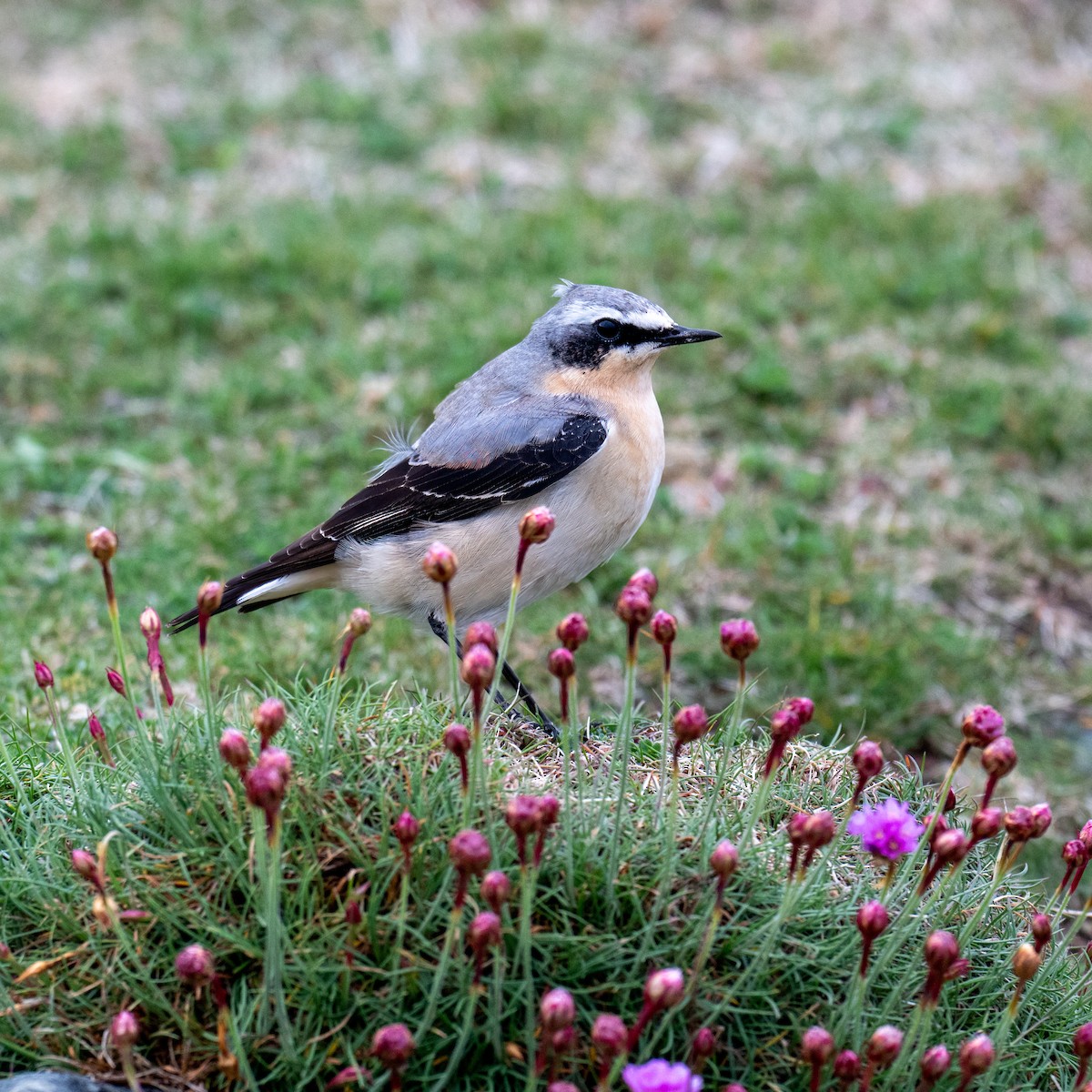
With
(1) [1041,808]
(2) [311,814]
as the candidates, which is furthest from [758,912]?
(2) [311,814]

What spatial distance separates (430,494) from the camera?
5.36m

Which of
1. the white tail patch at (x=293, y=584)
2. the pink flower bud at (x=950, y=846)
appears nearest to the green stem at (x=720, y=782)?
the pink flower bud at (x=950, y=846)

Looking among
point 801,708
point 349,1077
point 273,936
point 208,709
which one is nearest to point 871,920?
point 801,708

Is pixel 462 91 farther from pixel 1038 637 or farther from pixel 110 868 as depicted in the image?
pixel 110 868

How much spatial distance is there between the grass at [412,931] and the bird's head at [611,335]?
2.06 meters

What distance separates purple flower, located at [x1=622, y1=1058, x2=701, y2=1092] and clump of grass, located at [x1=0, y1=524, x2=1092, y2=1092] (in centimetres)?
2

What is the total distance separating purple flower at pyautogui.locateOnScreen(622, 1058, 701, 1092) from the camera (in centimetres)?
274

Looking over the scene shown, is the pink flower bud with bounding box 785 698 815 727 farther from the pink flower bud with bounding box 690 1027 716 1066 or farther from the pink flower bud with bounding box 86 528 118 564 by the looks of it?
the pink flower bud with bounding box 86 528 118 564

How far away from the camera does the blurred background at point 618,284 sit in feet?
22.1

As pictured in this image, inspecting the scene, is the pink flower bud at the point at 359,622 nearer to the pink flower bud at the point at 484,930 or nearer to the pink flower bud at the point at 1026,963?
the pink flower bud at the point at 484,930

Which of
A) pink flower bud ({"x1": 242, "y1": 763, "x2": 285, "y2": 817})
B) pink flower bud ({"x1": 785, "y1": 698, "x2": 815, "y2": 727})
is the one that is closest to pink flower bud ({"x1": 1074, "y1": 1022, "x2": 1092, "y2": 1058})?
pink flower bud ({"x1": 785, "y1": 698, "x2": 815, "y2": 727})

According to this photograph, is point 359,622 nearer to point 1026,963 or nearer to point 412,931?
point 412,931

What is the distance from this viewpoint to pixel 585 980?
11.0 ft

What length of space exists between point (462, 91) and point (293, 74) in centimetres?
156
